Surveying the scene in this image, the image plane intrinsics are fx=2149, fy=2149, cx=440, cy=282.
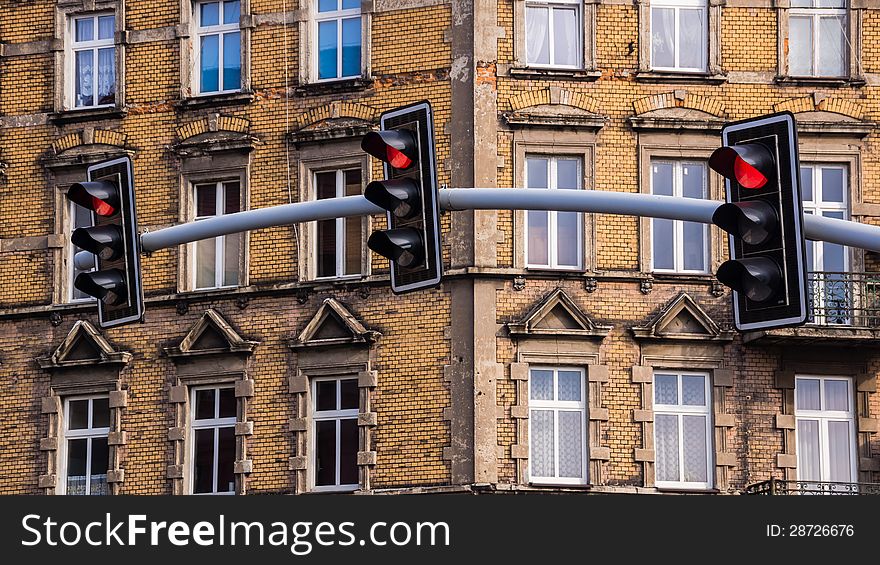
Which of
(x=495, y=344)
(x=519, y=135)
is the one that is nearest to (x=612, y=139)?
(x=519, y=135)

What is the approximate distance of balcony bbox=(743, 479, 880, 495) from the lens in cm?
3127

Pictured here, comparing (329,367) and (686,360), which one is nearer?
(686,360)

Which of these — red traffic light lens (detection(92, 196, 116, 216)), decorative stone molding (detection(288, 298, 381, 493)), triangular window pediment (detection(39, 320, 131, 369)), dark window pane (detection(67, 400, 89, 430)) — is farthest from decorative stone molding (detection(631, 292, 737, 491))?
red traffic light lens (detection(92, 196, 116, 216))

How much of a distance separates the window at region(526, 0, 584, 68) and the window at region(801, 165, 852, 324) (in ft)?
12.9

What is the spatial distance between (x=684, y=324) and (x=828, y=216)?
9.23ft

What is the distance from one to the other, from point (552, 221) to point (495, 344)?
2158mm

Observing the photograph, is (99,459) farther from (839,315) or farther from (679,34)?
(839,315)

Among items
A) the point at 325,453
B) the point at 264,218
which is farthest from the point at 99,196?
the point at 325,453

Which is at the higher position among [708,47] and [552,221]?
[708,47]

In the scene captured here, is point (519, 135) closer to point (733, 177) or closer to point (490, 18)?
point (490, 18)

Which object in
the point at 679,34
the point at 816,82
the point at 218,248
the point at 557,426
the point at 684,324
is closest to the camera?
the point at 557,426

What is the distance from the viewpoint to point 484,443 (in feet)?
103

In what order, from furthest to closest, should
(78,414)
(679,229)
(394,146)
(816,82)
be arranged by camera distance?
(78,414)
(816,82)
(679,229)
(394,146)

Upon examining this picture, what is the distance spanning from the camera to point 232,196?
3381 cm
